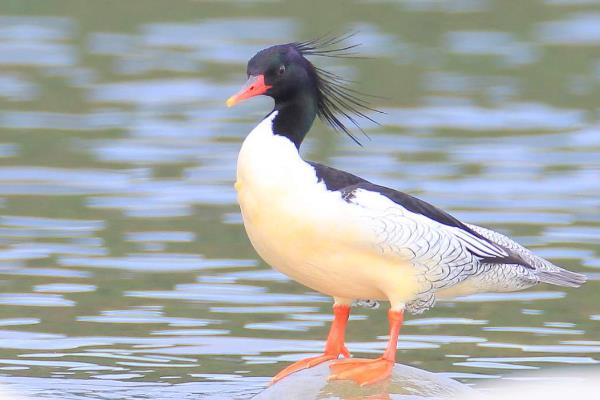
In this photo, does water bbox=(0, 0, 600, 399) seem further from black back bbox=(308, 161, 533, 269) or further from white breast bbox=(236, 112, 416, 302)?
white breast bbox=(236, 112, 416, 302)

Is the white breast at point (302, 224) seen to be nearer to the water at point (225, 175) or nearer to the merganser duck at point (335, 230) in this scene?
the merganser duck at point (335, 230)

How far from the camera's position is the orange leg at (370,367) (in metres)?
9.00

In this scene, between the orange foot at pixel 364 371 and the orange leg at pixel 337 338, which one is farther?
the orange leg at pixel 337 338

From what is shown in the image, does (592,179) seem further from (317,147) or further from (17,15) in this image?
(17,15)

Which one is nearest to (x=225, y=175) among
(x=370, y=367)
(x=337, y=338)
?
(x=337, y=338)

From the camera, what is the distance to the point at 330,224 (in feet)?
29.0

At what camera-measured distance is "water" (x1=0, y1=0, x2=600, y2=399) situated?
10.8m

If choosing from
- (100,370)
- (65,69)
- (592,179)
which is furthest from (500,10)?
(100,370)

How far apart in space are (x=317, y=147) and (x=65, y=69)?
4581mm

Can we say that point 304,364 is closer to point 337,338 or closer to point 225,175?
point 337,338

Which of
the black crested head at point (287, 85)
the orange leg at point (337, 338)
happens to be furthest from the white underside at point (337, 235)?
the orange leg at point (337, 338)

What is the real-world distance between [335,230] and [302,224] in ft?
0.58

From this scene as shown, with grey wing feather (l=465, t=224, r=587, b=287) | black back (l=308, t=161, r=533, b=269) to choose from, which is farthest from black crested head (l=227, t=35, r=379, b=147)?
grey wing feather (l=465, t=224, r=587, b=287)

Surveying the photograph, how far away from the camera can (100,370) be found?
10.3 m
